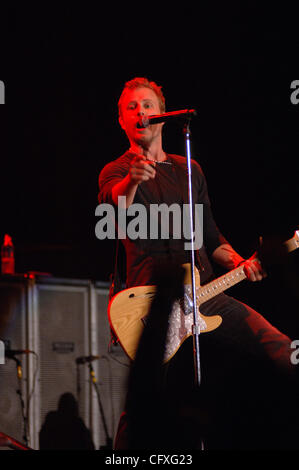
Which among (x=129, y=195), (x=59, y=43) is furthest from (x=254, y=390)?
(x=59, y=43)

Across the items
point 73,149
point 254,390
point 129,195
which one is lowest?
point 254,390

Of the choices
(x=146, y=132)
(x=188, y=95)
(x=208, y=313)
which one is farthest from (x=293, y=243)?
(x=188, y=95)

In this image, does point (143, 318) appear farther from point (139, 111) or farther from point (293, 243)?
point (139, 111)

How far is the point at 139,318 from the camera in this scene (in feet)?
9.75

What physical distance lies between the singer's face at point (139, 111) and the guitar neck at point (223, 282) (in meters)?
0.86

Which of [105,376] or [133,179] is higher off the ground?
[133,179]

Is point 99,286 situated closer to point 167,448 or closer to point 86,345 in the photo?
point 86,345

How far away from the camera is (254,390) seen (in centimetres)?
349

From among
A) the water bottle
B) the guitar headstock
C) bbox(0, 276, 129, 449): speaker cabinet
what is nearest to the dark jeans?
the guitar headstock

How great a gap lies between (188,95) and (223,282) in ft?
5.86

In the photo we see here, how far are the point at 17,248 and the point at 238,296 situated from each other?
6.70 feet

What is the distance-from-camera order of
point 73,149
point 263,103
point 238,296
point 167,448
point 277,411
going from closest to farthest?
point 167,448
point 277,411
point 238,296
point 263,103
point 73,149

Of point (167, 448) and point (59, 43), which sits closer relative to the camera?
point (167, 448)
